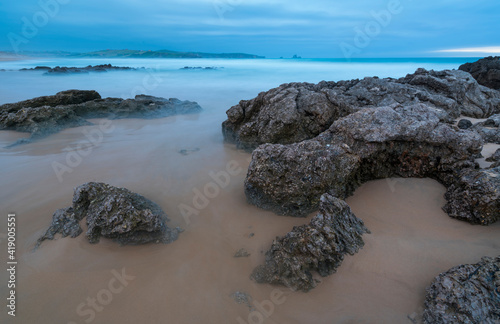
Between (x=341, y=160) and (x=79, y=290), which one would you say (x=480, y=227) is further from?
(x=79, y=290)

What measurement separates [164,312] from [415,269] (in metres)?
2.78

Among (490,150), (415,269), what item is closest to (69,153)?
(415,269)

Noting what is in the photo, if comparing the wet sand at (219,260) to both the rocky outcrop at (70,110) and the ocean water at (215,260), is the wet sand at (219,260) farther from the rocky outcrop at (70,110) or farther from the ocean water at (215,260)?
the rocky outcrop at (70,110)

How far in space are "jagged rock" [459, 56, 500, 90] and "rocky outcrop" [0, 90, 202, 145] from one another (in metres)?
15.1

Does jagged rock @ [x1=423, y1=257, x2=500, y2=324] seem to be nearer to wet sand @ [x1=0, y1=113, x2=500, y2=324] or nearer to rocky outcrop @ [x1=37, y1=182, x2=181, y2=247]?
wet sand @ [x1=0, y1=113, x2=500, y2=324]

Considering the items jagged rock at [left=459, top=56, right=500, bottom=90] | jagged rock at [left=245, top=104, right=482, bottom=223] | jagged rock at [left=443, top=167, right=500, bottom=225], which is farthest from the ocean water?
jagged rock at [left=459, top=56, right=500, bottom=90]

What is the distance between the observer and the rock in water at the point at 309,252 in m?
2.83

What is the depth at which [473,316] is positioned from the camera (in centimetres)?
221

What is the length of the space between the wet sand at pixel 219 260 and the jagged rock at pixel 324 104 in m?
2.19

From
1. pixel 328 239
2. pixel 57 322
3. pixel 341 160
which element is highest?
pixel 341 160

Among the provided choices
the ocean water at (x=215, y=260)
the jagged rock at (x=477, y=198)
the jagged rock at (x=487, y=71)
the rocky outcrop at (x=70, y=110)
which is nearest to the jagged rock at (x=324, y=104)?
the ocean water at (x=215, y=260)

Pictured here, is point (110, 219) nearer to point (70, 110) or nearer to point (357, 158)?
point (357, 158)

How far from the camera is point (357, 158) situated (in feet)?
12.9

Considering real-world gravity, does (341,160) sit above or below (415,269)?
above
